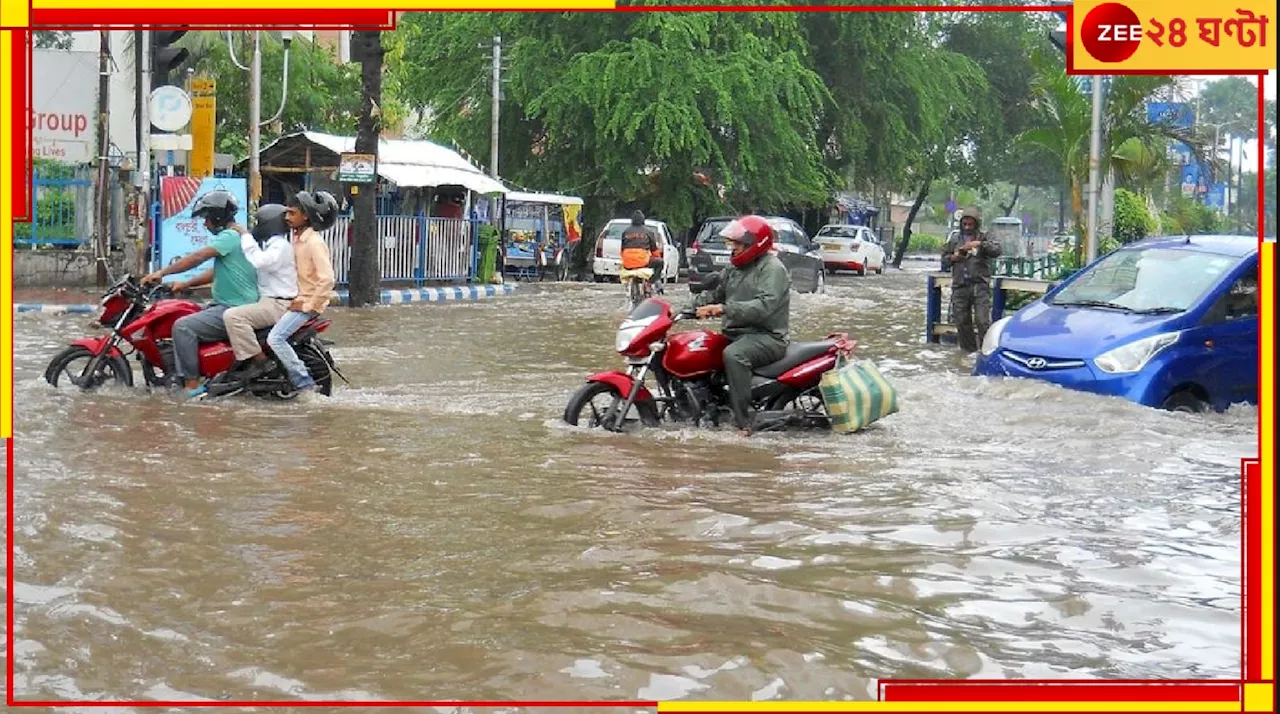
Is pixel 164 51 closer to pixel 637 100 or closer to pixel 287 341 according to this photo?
pixel 287 341

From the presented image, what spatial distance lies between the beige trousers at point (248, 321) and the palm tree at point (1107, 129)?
12.6 meters

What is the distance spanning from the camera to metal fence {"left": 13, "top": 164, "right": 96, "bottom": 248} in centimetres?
2514

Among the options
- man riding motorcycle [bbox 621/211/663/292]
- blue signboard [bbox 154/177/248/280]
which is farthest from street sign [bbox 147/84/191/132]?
man riding motorcycle [bbox 621/211/663/292]

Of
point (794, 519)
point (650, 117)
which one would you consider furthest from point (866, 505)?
point (650, 117)

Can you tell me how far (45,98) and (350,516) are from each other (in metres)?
21.2

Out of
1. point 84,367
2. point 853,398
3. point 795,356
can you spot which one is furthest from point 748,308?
point 84,367

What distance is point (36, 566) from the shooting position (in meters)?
6.26

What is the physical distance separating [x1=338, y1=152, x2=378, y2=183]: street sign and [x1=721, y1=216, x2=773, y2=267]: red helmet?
13985mm

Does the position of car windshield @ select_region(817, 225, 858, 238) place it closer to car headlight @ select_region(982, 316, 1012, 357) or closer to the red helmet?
car headlight @ select_region(982, 316, 1012, 357)

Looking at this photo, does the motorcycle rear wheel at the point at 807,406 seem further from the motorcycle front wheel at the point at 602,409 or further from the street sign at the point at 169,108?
the street sign at the point at 169,108

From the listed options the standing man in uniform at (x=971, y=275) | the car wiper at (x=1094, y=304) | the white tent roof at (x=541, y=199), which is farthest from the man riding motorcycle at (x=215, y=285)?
the white tent roof at (x=541, y=199)

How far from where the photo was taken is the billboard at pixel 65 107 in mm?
26172

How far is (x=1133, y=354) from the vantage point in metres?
11.1

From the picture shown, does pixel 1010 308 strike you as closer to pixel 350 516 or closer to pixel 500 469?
pixel 500 469
